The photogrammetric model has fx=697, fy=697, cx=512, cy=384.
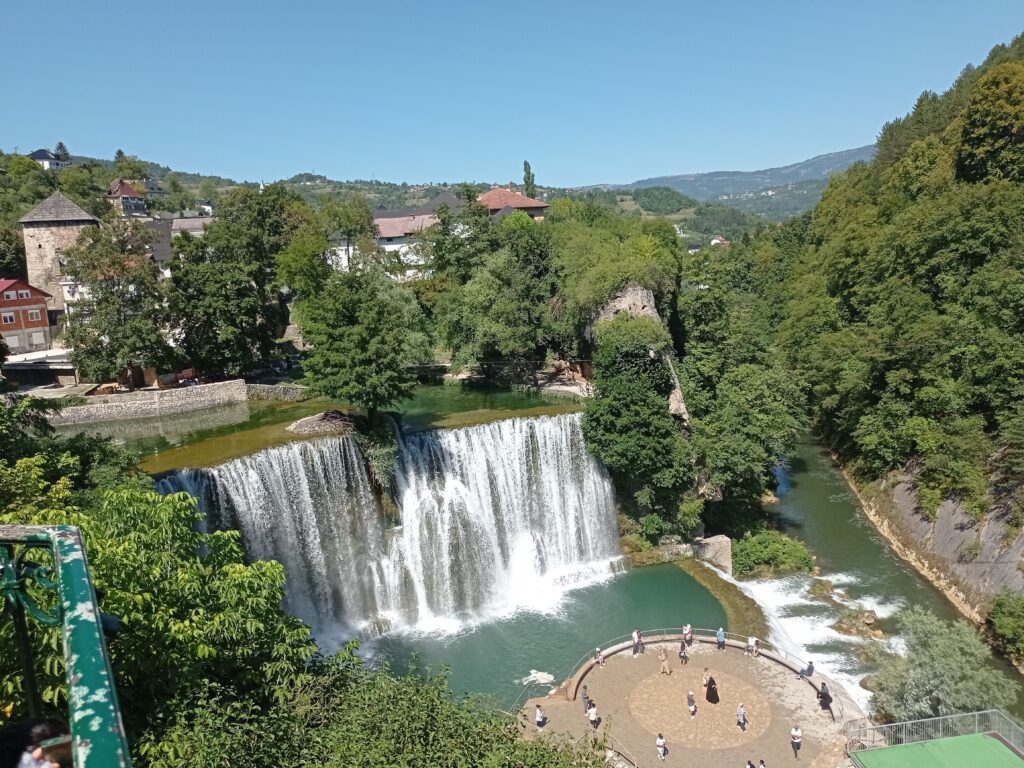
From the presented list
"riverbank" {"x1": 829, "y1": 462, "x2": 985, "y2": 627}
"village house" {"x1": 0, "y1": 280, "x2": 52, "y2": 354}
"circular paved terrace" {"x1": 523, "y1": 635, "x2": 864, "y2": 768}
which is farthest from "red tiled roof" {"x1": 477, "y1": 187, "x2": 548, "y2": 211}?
"circular paved terrace" {"x1": 523, "y1": 635, "x2": 864, "y2": 768}

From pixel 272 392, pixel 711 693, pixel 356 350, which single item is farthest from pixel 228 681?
pixel 272 392

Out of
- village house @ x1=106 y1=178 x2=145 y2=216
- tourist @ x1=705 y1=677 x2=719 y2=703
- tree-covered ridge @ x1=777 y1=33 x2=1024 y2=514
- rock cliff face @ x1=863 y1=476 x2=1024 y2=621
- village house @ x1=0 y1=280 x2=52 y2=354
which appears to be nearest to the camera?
tourist @ x1=705 y1=677 x2=719 y2=703

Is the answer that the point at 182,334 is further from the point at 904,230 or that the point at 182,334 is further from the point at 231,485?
the point at 904,230

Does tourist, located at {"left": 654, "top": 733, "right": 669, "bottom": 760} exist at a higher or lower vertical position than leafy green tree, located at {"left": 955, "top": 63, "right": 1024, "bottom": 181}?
lower

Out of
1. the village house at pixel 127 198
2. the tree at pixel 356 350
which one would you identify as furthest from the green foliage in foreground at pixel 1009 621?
the village house at pixel 127 198

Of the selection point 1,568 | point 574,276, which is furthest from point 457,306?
point 1,568

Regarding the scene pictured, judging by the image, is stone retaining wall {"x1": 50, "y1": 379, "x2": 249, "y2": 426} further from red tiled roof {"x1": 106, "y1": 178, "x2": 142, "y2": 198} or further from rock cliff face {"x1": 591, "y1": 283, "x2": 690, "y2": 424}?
red tiled roof {"x1": 106, "y1": 178, "x2": 142, "y2": 198}

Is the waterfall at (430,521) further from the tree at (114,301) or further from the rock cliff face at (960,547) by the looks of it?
the tree at (114,301)
